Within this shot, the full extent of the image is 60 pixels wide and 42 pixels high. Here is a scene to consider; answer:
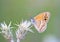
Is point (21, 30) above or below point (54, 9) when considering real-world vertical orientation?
below

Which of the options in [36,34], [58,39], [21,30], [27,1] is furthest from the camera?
[27,1]

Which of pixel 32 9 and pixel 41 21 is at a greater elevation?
pixel 32 9

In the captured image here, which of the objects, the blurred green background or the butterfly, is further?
the blurred green background

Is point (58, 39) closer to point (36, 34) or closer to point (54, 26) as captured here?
point (54, 26)

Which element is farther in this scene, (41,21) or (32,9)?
(32,9)

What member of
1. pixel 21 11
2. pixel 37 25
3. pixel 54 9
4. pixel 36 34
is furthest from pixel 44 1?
pixel 37 25

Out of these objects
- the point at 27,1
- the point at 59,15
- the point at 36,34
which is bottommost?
the point at 36,34

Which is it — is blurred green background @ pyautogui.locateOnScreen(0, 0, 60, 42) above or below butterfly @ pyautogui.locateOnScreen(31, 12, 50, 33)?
above

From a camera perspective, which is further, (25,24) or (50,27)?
(50,27)

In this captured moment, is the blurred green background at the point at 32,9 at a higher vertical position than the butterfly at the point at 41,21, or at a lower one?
higher

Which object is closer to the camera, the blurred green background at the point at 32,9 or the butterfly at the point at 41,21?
the butterfly at the point at 41,21

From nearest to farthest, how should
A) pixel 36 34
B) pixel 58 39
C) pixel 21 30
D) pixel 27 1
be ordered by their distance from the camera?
pixel 21 30, pixel 36 34, pixel 58 39, pixel 27 1
